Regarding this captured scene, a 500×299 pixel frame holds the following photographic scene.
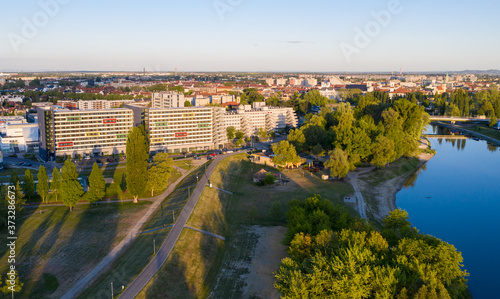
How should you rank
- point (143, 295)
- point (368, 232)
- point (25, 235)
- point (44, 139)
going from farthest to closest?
point (44, 139) → point (25, 235) → point (368, 232) → point (143, 295)

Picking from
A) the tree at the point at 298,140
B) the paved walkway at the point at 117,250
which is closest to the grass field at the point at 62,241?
the paved walkway at the point at 117,250

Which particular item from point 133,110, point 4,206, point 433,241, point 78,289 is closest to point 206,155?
point 133,110

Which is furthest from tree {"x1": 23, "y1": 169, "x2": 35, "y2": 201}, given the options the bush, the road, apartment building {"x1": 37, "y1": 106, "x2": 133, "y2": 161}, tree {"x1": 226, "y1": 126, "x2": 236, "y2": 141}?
tree {"x1": 226, "y1": 126, "x2": 236, "y2": 141}

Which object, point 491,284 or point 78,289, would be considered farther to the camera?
point 491,284

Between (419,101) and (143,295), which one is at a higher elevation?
(419,101)

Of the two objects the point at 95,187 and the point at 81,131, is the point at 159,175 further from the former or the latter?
the point at 81,131

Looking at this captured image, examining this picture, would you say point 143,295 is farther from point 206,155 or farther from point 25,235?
point 206,155

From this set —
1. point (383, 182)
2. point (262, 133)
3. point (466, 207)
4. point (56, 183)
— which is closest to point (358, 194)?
point (383, 182)
